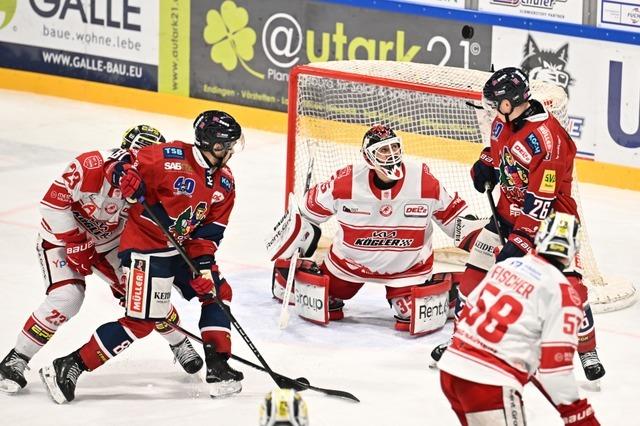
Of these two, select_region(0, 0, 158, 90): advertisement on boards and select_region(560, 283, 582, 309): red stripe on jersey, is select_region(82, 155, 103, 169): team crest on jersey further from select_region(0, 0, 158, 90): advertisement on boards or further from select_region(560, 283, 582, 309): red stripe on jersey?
select_region(0, 0, 158, 90): advertisement on boards

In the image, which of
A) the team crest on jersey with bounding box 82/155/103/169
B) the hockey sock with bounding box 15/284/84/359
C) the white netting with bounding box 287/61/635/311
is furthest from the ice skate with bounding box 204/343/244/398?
the white netting with bounding box 287/61/635/311

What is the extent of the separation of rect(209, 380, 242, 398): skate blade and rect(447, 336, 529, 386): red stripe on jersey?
170cm

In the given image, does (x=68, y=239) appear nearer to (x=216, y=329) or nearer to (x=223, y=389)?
(x=216, y=329)

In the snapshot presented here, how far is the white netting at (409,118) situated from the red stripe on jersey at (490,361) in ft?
9.39

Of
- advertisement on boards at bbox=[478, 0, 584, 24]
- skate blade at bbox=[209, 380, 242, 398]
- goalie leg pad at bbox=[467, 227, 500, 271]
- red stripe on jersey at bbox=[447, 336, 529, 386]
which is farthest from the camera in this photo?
advertisement on boards at bbox=[478, 0, 584, 24]

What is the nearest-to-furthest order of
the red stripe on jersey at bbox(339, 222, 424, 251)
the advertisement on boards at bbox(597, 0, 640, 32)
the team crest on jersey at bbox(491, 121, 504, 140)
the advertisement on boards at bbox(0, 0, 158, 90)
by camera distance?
the team crest on jersey at bbox(491, 121, 504, 140), the red stripe on jersey at bbox(339, 222, 424, 251), the advertisement on boards at bbox(597, 0, 640, 32), the advertisement on boards at bbox(0, 0, 158, 90)

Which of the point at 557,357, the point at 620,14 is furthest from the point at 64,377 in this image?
the point at 620,14

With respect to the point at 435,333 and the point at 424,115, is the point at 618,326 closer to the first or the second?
the point at 435,333

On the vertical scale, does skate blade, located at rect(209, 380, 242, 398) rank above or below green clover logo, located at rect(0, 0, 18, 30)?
below

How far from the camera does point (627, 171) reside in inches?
377

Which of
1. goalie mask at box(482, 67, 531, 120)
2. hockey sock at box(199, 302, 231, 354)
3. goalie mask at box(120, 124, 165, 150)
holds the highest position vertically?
goalie mask at box(482, 67, 531, 120)

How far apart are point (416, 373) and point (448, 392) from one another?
1.81 meters

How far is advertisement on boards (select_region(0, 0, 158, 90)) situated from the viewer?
11.5m

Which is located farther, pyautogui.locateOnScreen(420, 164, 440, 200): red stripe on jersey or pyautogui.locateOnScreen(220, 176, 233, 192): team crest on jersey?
pyautogui.locateOnScreen(420, 164, 440, 200): red stripe on jersey
